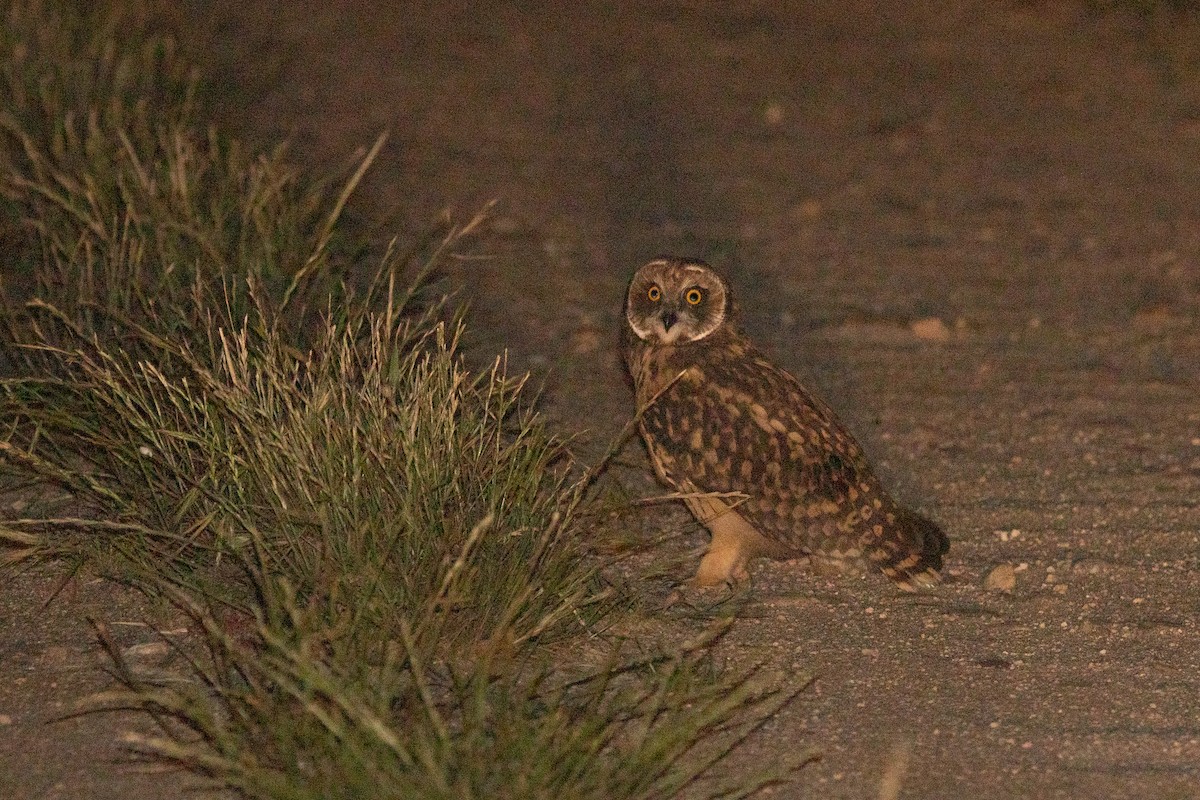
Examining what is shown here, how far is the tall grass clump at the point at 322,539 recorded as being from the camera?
11.4 feet

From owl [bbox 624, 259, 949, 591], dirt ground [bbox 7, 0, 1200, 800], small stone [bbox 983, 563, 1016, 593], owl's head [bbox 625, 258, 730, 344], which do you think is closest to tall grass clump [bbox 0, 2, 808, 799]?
dirt ground [bbox 7, 0, 1200, 800]

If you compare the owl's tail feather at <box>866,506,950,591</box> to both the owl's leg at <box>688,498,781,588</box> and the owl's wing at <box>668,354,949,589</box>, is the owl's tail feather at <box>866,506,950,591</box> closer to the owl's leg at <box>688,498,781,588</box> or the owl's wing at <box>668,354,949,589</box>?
the owl's wing at <box>668,354,949,589</box>

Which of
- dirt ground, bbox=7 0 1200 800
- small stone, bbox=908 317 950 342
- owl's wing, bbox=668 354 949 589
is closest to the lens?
dirt ground, bbox=7 0 1200 800

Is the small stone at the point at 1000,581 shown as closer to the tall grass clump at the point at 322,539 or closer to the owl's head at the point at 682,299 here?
the tall grass clump at the point at 322,539

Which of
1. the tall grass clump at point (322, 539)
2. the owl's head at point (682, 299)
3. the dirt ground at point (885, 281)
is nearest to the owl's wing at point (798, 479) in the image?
the dirt ground at point (885, 281)

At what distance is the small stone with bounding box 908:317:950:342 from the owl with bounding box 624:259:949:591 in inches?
70.7

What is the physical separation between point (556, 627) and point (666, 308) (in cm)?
112

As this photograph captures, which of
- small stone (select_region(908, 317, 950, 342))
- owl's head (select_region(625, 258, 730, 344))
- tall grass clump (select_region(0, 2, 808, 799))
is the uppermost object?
owl's head (select_region(625, 258, 730, 344))

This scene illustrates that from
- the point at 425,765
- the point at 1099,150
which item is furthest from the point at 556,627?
the point at 1099,150

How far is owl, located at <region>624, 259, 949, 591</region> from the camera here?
468cm

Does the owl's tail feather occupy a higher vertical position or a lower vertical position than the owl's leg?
higher

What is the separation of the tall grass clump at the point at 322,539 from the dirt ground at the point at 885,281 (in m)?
0.23

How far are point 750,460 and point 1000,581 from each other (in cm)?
77

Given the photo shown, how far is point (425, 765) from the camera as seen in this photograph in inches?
131
